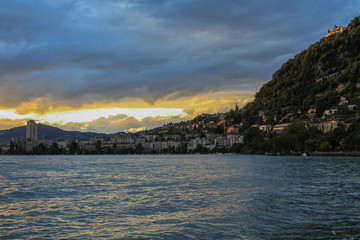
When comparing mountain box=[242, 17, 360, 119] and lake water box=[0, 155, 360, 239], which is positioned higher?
mountain box=[242, 17, 360, 119]

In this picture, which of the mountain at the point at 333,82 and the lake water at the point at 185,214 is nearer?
the lake water at the point at 185,214

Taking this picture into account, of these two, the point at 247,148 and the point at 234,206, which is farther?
the point at 247,148

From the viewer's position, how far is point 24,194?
2606 cm

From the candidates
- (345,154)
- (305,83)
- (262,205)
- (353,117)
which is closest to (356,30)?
(305,83)

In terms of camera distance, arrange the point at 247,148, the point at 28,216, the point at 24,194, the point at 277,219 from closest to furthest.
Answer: the point at 277,219 → the point at 28,216 → the point at 24,194 → the point at 247,148

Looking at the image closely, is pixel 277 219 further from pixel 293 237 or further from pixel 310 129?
pixel 310 129

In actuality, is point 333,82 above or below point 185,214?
above

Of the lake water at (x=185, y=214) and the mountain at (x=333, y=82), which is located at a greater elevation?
the mountain at (x=333, y=82)

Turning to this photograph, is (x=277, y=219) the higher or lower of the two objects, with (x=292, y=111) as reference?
lower

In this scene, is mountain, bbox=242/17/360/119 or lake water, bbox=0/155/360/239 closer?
lake water, bbox=0/155/360/239

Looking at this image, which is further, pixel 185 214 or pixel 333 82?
pixel 333 82

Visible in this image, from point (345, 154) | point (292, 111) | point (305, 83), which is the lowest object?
point (345, 154)

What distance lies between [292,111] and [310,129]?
59.0m

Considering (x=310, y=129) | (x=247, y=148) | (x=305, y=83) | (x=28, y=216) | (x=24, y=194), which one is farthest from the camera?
(x=305, y=83)
